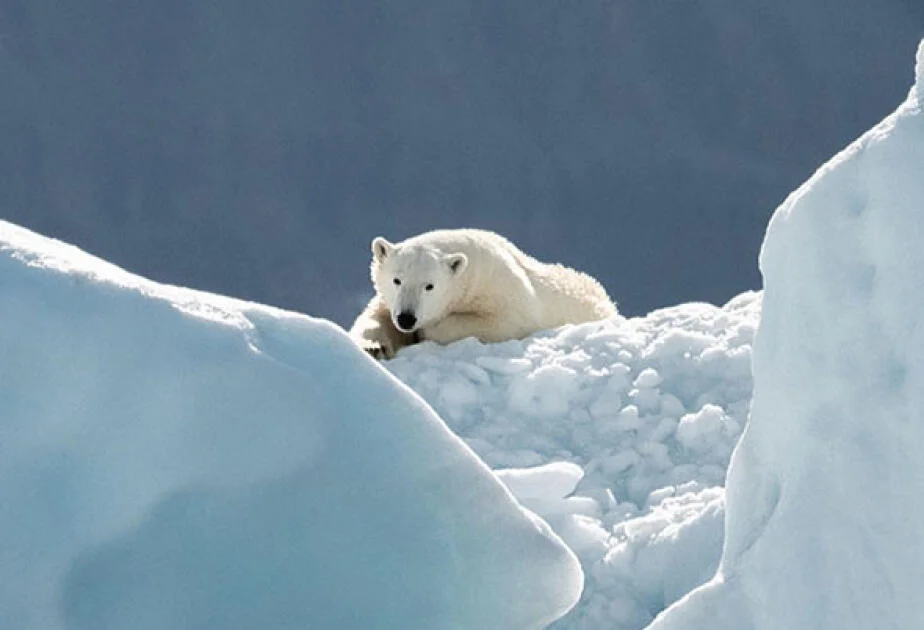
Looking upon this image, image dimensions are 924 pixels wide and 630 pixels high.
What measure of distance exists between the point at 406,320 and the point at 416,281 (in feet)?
0.72

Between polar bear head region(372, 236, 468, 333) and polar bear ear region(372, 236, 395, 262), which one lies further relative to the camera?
polar bear ear region(372, 236, 395, 262)

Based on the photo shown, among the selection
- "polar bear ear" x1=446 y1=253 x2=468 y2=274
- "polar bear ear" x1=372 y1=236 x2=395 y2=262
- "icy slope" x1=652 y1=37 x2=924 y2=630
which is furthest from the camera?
"polar bear ear" x1=372 y1=236 x2=395 y2=262

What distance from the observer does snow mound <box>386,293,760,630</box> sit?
13.3ft

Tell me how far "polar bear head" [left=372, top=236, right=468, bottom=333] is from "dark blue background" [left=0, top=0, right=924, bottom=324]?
2754 centimetres

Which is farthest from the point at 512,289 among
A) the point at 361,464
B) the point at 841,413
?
the point at 841,413

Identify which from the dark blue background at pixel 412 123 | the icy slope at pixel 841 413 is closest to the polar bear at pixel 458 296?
the icy slope at pixel 841 413

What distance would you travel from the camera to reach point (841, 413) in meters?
2.73

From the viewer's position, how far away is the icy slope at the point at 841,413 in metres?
2.66

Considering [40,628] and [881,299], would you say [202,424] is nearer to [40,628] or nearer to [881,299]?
[40,628]

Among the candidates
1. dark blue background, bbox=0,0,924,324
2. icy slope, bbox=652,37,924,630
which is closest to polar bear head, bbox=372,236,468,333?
icy slope, bbox=652,37,924,630

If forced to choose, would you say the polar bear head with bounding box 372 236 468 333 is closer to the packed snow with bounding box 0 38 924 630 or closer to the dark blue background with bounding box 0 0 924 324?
the packed snow with bounding box 0 38 924 630

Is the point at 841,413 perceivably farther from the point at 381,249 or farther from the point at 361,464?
the point at 381,249

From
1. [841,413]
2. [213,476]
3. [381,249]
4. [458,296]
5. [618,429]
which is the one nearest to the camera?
[841,413]

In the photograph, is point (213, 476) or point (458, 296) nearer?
point (213, 476)
